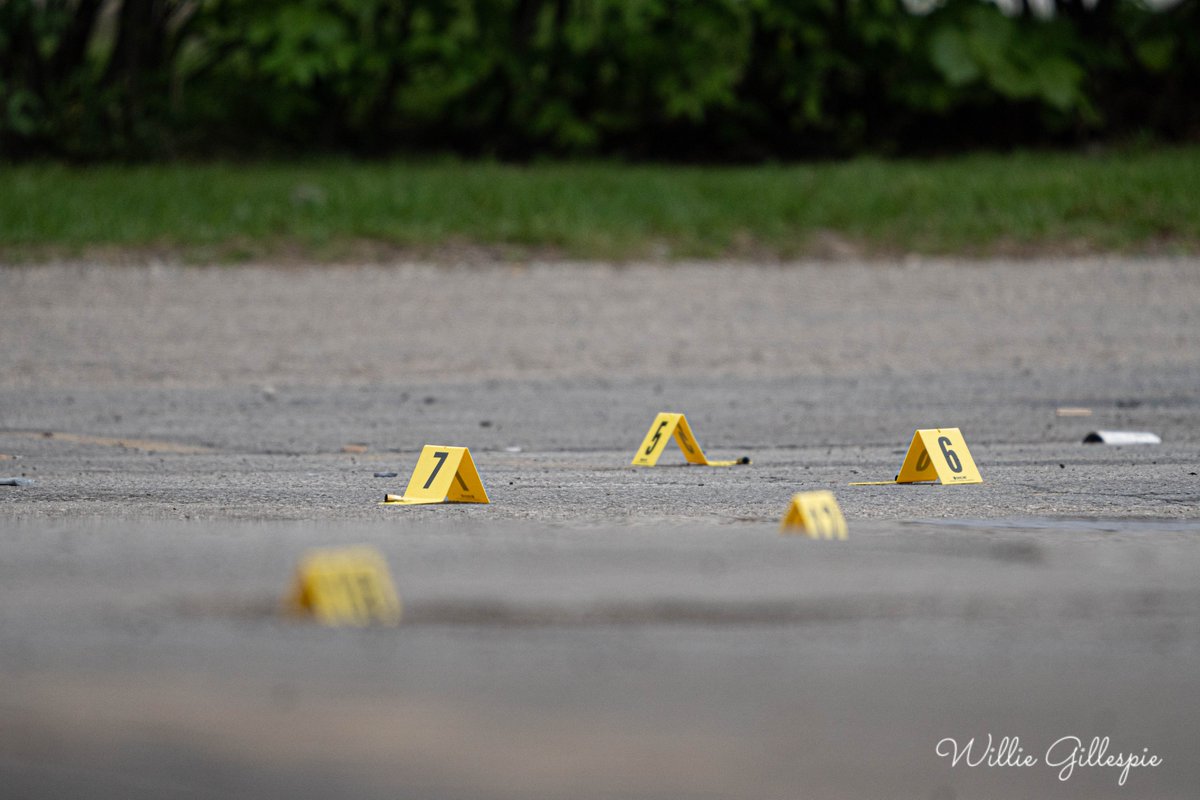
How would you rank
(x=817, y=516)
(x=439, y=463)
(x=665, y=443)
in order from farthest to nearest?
(x=665, y=443) → (x=439, y=463) → (x=817, y=516)

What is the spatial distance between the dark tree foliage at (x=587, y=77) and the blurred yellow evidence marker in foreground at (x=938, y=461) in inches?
456

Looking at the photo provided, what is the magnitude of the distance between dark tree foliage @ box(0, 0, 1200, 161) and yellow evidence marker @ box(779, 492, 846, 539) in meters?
12.8

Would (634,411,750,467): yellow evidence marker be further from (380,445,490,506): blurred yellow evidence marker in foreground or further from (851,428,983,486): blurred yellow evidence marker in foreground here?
(380,445,490,506): blurred yellow evidence marker in foreground

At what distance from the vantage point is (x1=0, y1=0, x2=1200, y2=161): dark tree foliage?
56.6 feet

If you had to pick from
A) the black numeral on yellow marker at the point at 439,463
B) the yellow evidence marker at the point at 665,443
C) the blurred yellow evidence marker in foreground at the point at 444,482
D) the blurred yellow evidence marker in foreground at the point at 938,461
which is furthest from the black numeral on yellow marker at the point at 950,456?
the black numeral on yellow marker at the point at 439,463

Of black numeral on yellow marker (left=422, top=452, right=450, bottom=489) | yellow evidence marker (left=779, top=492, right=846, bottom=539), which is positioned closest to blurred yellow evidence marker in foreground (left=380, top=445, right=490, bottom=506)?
black numeral on yellow marker (left=422, top=452, right=450, bottom=489)

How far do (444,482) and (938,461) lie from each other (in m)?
2.13

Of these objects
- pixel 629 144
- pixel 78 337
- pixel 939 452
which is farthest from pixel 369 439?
pixel 629 144

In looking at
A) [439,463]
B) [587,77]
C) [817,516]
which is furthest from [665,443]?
[587,77]

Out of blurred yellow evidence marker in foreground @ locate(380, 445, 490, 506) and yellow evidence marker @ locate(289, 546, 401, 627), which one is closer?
yellow evidence marker @ locate(289, 546, 401, 627)

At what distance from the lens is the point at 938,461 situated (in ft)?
20.0

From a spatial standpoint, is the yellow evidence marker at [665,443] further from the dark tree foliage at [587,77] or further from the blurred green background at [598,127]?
the dark tree foliage at [587,77]

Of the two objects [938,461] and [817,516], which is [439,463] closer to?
[817,516]

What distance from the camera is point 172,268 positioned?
1397cm
